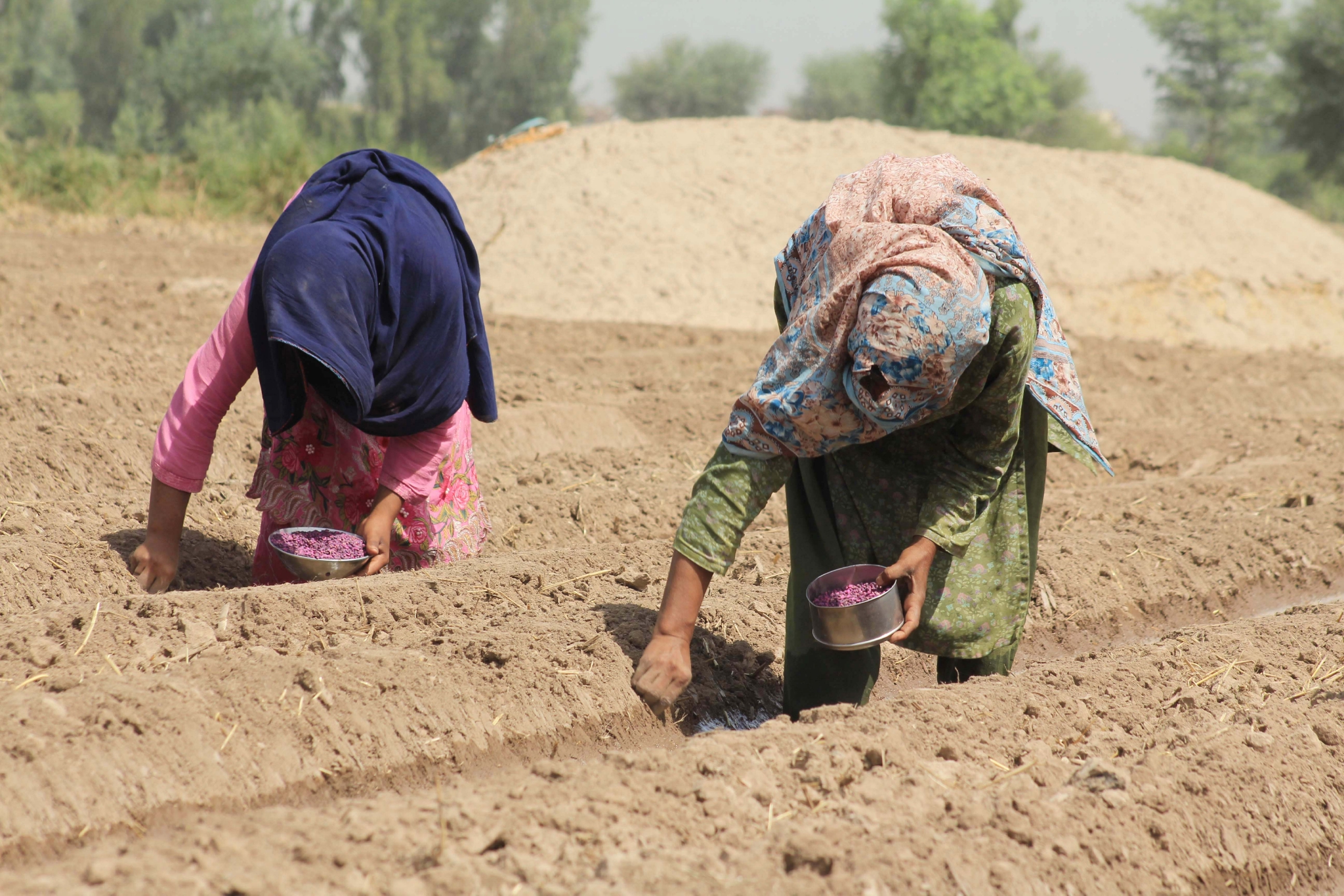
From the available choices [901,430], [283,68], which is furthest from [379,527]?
[283,68]

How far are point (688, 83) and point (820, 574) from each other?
58440 millimetres

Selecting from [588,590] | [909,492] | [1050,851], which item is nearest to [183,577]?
[588,590]

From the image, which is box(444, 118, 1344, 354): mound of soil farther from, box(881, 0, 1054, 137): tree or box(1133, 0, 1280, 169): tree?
box(1133, 0, 1280, 169): tree

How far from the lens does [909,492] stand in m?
2.53

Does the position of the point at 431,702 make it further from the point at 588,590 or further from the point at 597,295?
the point at 597,295

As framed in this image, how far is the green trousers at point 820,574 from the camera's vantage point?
259cm

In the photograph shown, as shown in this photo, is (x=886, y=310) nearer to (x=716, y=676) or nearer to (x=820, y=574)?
(x=820, y=574)

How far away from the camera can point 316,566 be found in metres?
2.94

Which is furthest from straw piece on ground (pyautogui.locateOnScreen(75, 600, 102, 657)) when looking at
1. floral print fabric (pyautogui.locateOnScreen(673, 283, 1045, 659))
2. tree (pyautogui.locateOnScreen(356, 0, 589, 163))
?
tree (pyautogui.locateOnScreen(356, 0, 589, 163))

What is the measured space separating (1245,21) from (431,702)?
147 ft

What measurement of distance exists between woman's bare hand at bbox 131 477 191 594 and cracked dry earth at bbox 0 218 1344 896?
14 centimetres

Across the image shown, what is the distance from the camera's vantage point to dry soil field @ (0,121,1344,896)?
6.31ft

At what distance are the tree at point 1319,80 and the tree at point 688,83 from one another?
36.0 meters

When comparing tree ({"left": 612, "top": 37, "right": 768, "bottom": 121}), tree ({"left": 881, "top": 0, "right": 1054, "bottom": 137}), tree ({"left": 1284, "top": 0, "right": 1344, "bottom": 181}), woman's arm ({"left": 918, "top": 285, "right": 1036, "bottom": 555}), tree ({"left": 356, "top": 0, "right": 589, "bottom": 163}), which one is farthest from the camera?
tree ({"left": 612, "top": 37, "right": 768, "bottom": 121})
